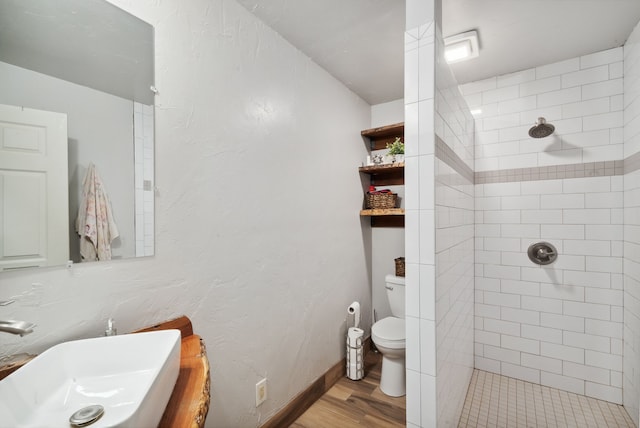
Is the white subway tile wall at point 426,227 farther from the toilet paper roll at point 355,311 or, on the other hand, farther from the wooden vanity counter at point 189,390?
the toilet paper roll at point 355,311

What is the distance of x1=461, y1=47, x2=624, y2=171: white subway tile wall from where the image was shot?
1.95 m

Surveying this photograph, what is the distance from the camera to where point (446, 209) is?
53.9 inches

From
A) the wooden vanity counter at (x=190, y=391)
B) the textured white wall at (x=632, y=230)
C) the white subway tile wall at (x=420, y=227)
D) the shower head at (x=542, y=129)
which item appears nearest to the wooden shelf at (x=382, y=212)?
the shower head at (x=542, y=129)

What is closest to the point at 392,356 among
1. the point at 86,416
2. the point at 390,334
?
the point at 390,334

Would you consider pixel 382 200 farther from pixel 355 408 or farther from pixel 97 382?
pixel 97 382

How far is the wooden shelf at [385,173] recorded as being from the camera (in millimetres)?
2548

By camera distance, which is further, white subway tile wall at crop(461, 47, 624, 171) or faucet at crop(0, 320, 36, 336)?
white subway tile wall at crop(461, 47, 624, 171)

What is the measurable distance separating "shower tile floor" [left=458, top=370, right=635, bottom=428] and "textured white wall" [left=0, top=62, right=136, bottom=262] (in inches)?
83.9

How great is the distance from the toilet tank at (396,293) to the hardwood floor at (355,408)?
1.81 feet

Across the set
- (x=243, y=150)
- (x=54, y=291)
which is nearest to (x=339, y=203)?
(x=243, y=150)

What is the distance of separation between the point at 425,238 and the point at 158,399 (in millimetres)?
988

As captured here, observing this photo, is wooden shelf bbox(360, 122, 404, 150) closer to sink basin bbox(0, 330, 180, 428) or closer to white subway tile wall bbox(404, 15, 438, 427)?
white subway tile wall bbox(404, 15, 438, 427)

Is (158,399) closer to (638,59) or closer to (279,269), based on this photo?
(279,269)

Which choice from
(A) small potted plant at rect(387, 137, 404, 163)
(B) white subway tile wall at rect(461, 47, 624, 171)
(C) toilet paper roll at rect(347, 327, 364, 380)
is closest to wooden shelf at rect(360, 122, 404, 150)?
(A) small potted plant at rect(387, 137, 404, 163)
